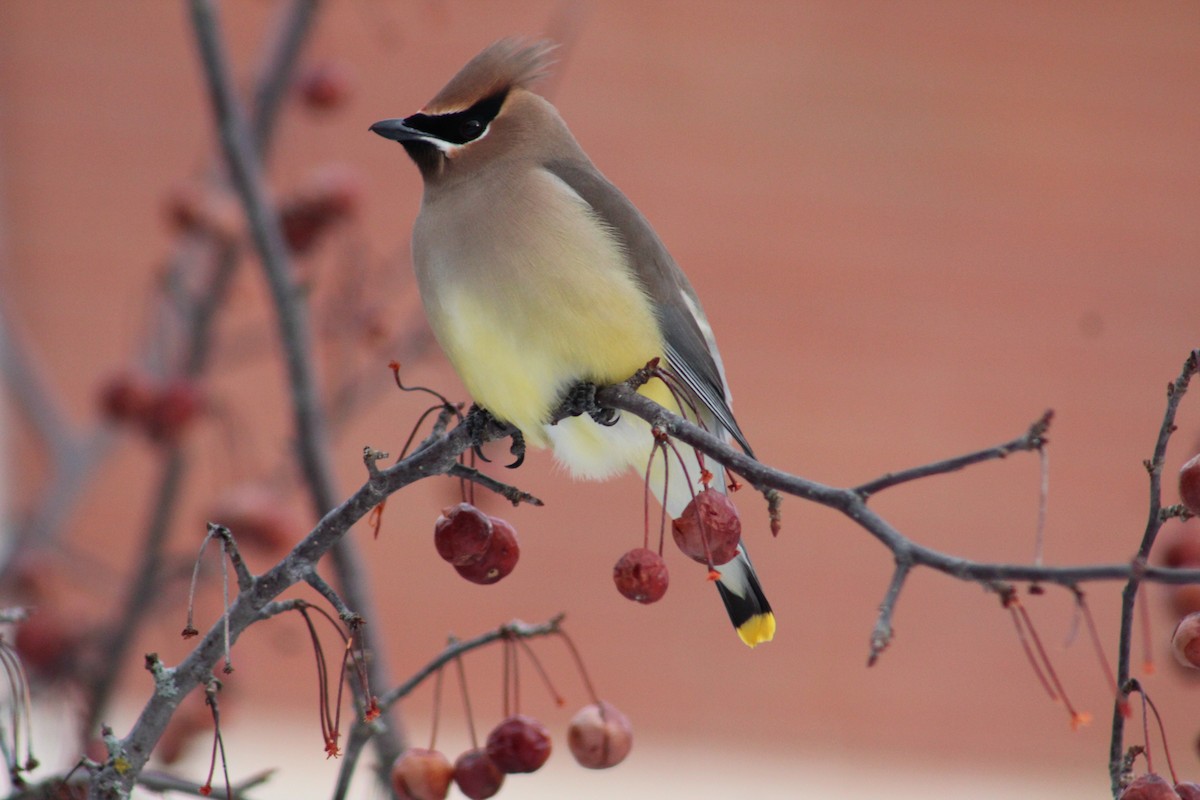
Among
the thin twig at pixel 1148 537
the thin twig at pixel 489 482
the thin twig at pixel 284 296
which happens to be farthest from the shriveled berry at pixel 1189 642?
the thin twig at pixel 284 296

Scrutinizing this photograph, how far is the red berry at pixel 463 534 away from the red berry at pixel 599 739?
23cm

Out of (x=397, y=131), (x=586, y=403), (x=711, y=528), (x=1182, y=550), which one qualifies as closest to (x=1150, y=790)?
(x=711, y=528)

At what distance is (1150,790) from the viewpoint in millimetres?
1155

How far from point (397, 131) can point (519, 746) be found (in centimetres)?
95

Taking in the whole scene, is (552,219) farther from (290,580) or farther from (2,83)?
(2,83)

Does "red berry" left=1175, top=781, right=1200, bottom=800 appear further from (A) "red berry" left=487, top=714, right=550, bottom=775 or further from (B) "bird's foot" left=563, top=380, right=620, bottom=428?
(B) "bird's foot" left=563, top=380, right=620, bottom=428

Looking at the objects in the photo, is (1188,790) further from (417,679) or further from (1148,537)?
(417,679)

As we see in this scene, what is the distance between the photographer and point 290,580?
1.17 meters

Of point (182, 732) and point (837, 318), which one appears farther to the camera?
point (837, 318)

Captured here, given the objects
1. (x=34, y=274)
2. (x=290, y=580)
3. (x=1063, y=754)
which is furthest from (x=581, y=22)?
(x=290, y=580)

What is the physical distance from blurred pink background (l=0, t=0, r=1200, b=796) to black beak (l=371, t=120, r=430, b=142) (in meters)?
2.66

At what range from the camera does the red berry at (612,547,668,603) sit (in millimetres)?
A: 1391

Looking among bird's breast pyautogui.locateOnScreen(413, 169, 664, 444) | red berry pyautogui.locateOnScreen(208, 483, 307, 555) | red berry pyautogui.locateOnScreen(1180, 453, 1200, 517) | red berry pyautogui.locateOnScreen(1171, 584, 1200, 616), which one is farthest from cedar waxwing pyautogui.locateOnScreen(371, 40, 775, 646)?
red berry pyautogui.locateOnScreen(208, 483, 307, 555)

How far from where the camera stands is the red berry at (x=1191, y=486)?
1217 mm
